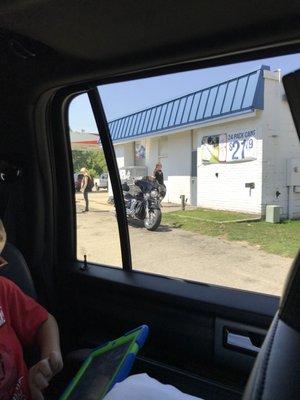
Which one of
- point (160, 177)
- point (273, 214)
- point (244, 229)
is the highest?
point (160, 177)

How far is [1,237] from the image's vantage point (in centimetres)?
175

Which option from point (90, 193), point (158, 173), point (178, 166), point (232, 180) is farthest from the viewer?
point (232, 180)

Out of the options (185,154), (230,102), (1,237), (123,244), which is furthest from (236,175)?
(1,237)

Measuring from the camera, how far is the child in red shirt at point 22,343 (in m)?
1.57

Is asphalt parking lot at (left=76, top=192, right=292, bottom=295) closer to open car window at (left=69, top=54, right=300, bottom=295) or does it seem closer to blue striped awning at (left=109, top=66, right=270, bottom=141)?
open car window at (left=69, top=54, right=300, bottom=295)

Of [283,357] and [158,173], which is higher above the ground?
[158,173]

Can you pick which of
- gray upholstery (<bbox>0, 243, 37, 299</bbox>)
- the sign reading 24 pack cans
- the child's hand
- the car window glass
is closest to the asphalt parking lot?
the car window glass

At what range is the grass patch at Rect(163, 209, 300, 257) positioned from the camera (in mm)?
2857

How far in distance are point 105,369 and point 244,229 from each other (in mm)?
1675

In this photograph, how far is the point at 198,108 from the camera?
2.96 metres

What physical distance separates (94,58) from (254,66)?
0.74 metres

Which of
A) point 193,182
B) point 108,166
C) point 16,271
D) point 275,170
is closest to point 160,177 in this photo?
point 193,182

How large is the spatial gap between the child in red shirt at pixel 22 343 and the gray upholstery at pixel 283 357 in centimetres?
109

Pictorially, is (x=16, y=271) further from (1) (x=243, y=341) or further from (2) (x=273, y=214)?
(2) (x=273, y=214)
